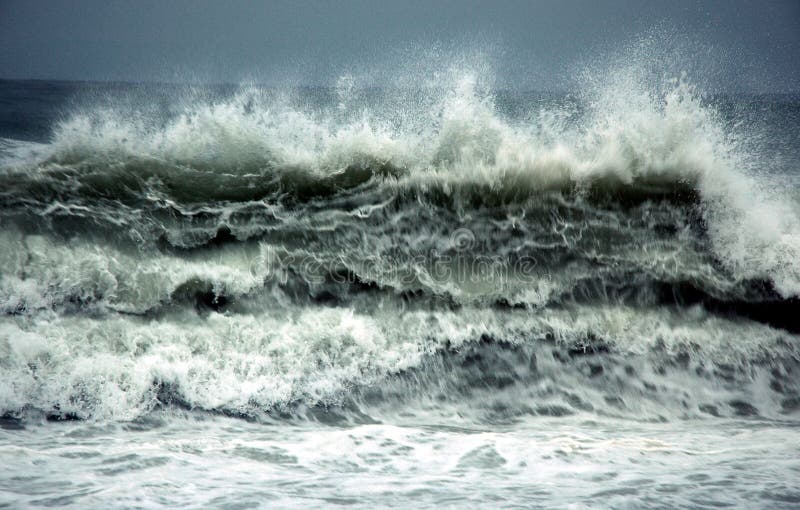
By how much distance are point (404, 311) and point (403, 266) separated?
1.74ft

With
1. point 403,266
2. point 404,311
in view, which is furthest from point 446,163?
point 404,311

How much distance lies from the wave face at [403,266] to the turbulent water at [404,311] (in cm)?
2

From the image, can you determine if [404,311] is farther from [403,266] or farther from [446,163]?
[446,163]

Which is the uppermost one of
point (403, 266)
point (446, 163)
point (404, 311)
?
point (446, 163)

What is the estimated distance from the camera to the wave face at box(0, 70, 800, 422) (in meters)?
4.58

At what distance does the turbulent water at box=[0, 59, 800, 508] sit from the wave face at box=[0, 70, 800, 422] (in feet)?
0.08

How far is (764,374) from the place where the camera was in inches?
195

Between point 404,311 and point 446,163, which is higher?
point 446,163

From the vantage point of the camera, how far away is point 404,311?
530cm

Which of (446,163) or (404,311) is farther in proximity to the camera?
(446,163)

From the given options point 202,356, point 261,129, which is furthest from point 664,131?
point 202,356

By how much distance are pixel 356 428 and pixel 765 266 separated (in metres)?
4.50

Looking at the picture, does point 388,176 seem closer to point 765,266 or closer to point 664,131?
point 664,131

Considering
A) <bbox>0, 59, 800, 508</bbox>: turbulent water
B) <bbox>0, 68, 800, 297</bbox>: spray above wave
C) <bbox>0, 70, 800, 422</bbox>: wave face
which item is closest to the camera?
<bbox>0, 59, 800, 508</bbox>: turbulent water
